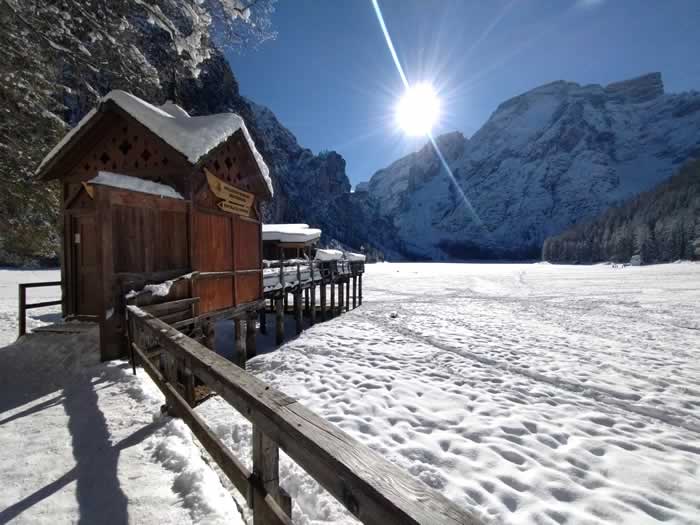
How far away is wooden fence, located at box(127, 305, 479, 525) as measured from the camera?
1.06m

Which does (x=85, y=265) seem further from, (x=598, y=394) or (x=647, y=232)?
(x=647, y=232)

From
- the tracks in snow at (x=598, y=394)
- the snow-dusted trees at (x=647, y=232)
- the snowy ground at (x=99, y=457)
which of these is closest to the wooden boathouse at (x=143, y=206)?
the snowy ground at (x=99, y=457)

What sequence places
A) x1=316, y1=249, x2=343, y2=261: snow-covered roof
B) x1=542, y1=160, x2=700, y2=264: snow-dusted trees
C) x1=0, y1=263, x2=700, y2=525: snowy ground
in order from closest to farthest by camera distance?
x1=0, y1=263, x2=700, y2=525: snowy ground
x1=316, y1=249, x2=343, y2=261: snow-covered roof
x1=542, y1=160, x2=700, y2=264: snow-dusted trees

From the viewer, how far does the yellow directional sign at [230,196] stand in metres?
7.83

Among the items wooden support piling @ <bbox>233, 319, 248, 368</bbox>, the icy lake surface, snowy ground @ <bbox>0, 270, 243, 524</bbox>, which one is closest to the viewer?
snowy ground @ <bbox>0, 270, 243, 524</bbox>

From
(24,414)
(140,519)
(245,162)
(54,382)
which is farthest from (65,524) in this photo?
(245,162)

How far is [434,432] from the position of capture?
514cm

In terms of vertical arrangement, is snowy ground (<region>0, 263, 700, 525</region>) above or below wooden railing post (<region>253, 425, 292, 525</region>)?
below

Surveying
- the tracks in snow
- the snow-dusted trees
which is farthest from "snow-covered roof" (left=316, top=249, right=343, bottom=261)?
the snow-dusted trees

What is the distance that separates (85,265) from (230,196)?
12.5 ft

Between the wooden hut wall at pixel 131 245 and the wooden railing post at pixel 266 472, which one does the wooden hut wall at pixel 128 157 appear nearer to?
the wooden hut wall at pixel 131 245

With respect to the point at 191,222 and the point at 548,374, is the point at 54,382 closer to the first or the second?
the point at 191,222

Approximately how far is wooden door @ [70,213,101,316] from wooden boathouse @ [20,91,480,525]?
0.11ft

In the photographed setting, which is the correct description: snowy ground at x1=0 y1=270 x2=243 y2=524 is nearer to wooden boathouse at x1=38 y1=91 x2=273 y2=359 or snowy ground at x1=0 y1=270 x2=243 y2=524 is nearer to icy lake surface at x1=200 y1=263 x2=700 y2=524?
wooden boathouse at x1=38 y1=91 x2=273 y2=359
